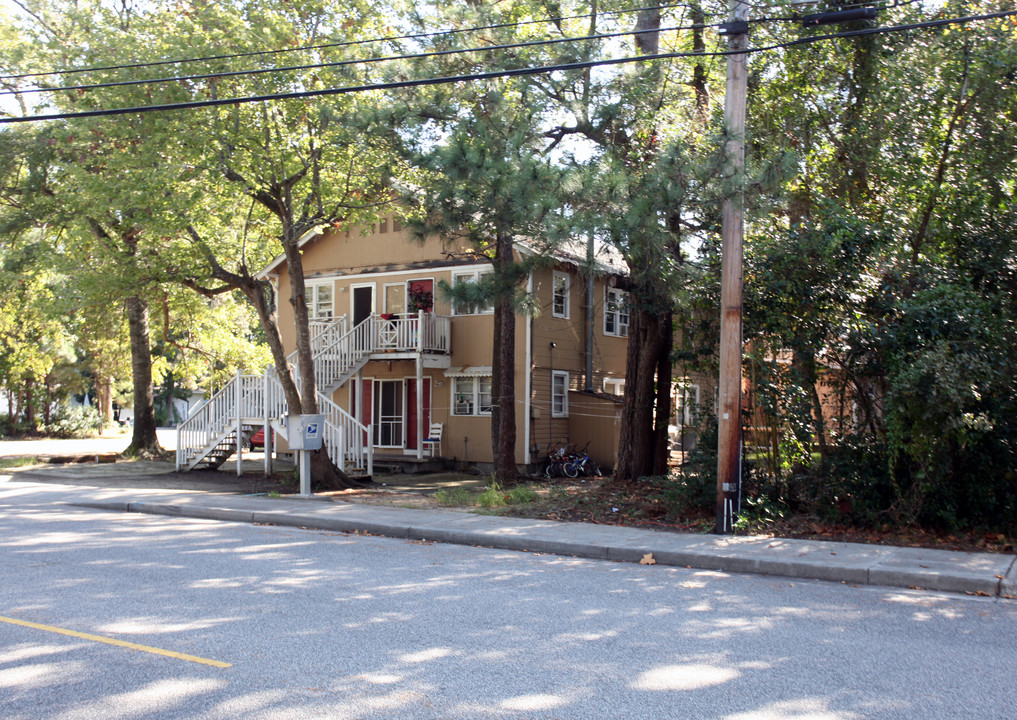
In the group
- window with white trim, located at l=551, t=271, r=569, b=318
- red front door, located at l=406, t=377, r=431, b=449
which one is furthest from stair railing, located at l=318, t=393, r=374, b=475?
window with white trim, located at l=551, t=271, r=569, b=318

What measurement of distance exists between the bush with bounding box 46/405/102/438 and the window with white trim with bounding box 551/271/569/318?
31.4 m

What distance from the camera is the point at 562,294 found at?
23344mm

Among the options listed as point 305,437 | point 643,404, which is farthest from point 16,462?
point 643,404

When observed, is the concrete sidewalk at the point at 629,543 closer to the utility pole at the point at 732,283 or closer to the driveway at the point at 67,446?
the utility pole at the point at 732,283

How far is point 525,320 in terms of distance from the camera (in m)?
22.1

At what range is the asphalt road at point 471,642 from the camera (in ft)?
16.1

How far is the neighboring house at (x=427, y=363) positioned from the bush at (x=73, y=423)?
24154 mm

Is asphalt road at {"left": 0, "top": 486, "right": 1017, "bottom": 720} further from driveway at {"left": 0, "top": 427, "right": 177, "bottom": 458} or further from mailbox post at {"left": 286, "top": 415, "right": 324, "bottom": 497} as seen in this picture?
driveway at {"left": 0, "top": 427, "right": 177, "bottom": 458}

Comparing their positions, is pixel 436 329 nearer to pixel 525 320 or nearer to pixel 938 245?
pixel 525 320

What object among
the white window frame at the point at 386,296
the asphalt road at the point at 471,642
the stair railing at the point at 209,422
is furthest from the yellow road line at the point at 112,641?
the white window frame at the point at 386,296

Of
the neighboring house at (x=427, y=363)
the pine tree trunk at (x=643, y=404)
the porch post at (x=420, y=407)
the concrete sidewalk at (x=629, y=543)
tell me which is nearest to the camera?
the concrete sidewalk at (x=629, y=543)

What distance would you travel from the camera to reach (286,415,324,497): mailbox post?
15.8 m

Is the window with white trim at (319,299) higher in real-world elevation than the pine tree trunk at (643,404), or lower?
higher

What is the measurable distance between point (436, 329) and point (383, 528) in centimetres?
1106
